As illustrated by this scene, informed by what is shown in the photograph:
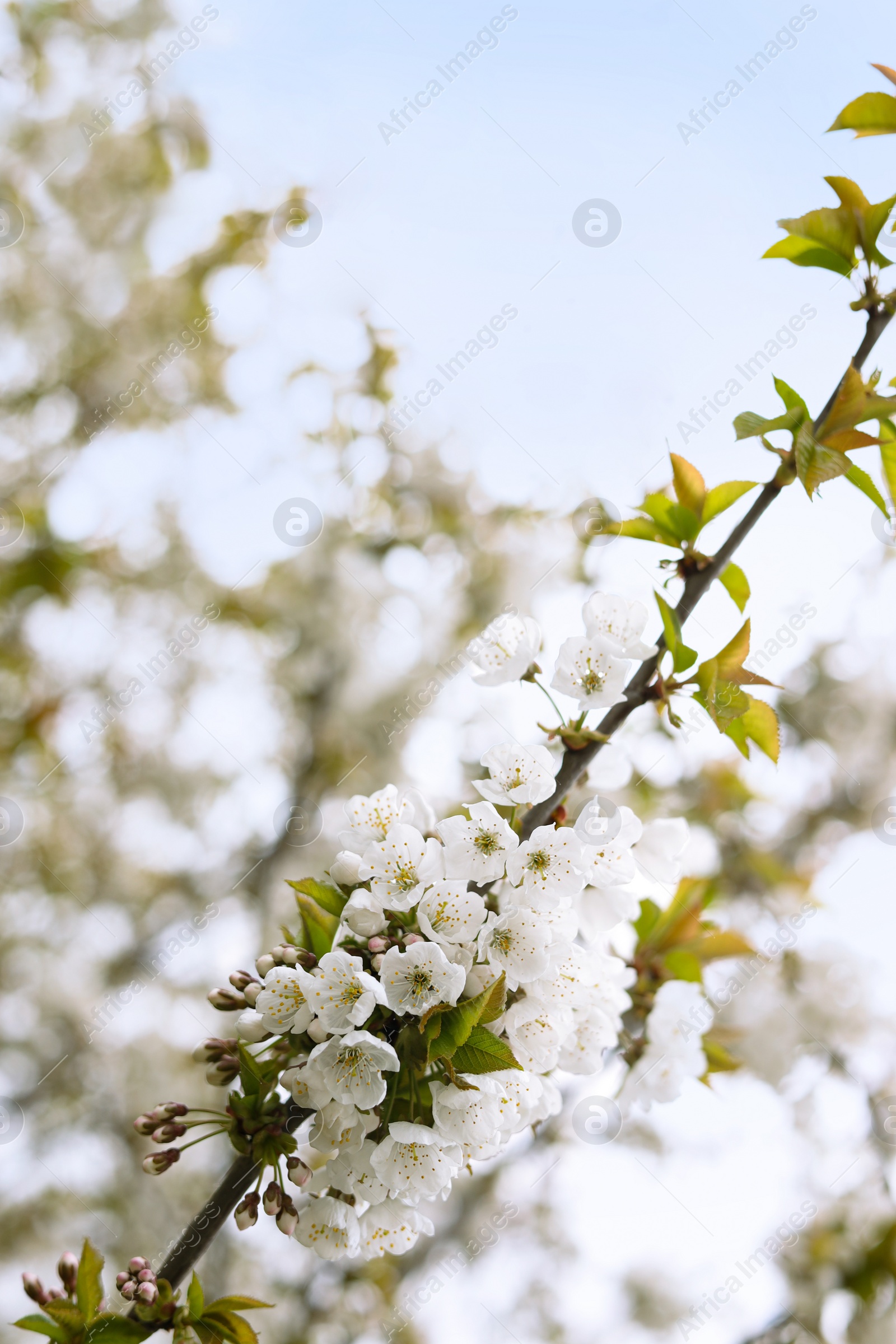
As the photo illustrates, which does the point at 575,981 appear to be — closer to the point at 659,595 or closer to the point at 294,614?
the point at 659,595

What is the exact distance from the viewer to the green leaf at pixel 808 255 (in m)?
0.91

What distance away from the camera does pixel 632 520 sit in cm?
94

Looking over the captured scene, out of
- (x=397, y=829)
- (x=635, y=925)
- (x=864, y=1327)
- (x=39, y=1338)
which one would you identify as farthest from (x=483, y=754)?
(x=39, y=1338)

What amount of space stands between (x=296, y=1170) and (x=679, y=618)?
646 mm

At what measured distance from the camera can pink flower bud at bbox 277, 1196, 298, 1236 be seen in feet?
2.66

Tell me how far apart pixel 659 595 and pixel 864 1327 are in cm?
218

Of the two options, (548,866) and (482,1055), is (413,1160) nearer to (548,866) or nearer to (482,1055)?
(482,1055)

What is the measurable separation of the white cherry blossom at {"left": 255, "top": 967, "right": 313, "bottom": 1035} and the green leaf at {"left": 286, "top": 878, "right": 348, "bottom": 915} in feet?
0.29

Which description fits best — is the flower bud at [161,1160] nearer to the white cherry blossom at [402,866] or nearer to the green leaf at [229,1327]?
the green leaf at [229,1327]

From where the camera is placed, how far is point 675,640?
0.85 m

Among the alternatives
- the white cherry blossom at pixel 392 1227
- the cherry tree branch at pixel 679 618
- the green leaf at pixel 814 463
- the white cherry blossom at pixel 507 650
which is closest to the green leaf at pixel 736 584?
the cherry tree branch at pixel 679 618

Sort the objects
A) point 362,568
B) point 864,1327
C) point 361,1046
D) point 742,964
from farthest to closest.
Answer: point 362,568, point 742,964, point 864,1327, point 361,1046

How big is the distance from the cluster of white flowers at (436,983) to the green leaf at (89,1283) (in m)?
0.21

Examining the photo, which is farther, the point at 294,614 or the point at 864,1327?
the point at 294,614
